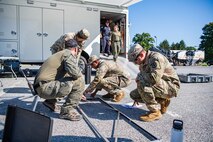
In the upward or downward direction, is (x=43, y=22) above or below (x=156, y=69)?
above

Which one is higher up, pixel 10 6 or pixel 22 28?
pixel 10 6

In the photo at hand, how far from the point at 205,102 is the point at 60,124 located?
3220 mm

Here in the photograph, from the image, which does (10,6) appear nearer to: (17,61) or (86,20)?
(17,61)

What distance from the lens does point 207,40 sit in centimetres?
5809

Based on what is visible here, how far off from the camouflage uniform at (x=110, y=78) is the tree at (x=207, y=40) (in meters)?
50.0

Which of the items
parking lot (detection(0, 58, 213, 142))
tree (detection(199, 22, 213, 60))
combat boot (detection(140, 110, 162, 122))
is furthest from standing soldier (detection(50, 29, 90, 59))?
tree (detection(199, 22, 213, 60))

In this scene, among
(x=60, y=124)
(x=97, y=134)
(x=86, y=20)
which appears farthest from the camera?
(x=86, y=20)

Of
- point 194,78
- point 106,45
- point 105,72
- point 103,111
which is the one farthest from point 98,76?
point 106,45

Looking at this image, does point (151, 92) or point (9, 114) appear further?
point (151, 92)

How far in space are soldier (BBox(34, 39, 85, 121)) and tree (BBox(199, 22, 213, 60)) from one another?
169 feet

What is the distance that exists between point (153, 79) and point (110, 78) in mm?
1505

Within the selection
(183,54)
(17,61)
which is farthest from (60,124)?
(183,54)

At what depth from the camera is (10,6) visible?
7.41 meters

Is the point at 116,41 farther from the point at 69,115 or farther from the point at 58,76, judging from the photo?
the point at 69,115
